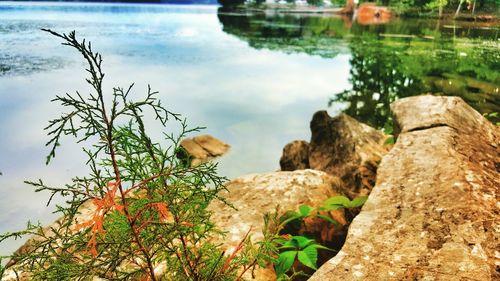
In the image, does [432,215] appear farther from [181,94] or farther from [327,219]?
[181,94]

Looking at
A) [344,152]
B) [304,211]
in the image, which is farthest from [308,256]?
[344,152]

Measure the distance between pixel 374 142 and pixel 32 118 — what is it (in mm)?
13037

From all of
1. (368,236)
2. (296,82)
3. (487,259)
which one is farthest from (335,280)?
(296,82)

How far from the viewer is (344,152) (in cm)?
654

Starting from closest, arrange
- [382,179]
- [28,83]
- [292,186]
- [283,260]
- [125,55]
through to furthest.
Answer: [283,260]
[382,179]
[292,186]
[28,83]
[125,55]

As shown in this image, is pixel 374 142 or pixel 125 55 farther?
pixel 125 55

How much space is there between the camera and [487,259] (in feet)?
7.13

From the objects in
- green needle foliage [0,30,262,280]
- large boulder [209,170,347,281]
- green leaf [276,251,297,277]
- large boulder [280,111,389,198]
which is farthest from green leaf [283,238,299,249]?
large boulder [280,111,389,198]

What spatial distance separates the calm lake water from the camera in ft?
34.7

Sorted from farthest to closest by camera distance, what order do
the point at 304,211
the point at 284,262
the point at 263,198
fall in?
the point at 263,198 → the point at 304,211 → the point at 284,262

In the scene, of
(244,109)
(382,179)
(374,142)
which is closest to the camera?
(382,179)

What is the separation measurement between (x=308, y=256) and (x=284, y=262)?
221 millimetres

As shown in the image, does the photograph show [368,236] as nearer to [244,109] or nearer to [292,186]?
[292,186]

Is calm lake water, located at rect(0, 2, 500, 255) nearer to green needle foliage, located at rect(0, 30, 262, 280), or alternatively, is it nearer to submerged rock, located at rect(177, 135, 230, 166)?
submerged rock, located at rect(177, 135, 230, 166)
